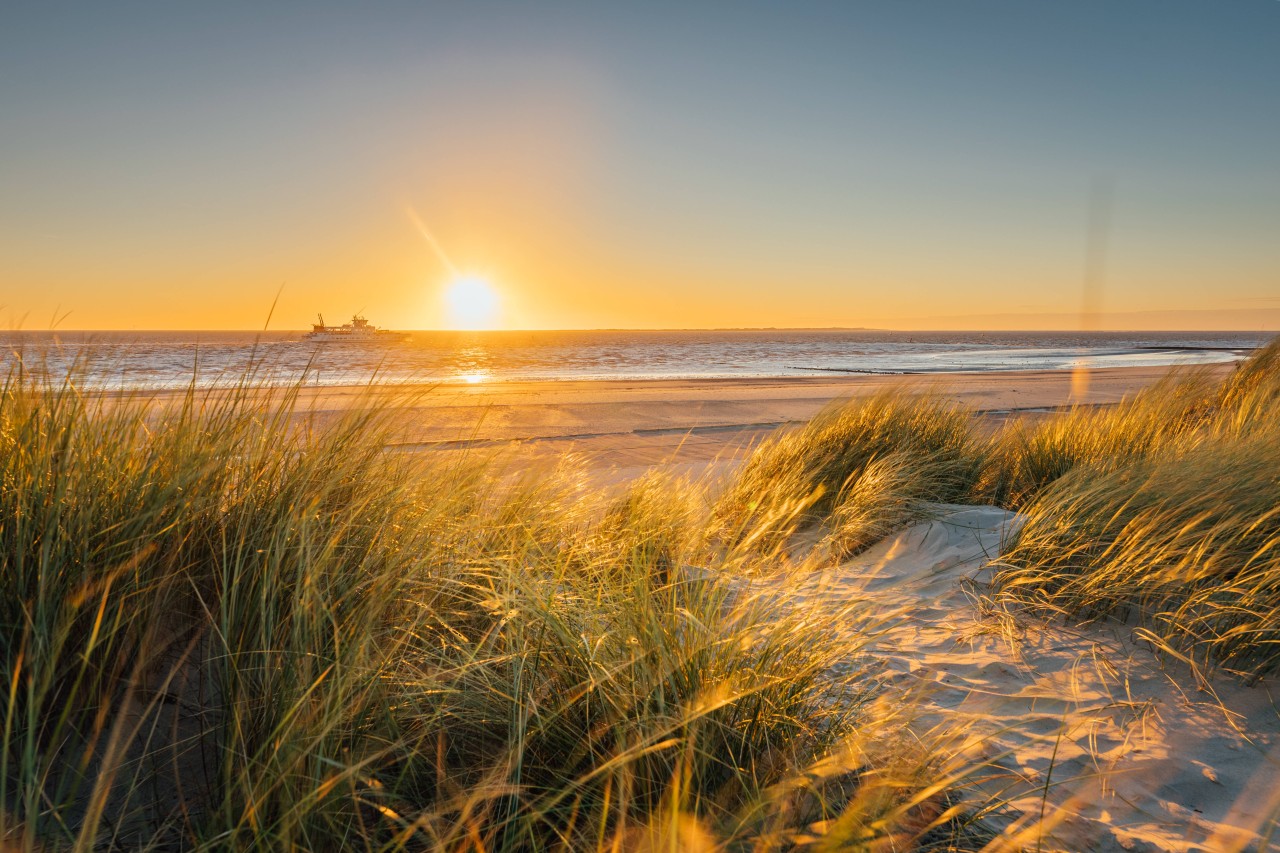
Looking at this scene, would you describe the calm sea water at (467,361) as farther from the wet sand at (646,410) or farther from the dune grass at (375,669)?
the wet sand at (646,410)

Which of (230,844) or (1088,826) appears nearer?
(230,844)

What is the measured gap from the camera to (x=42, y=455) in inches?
78.2

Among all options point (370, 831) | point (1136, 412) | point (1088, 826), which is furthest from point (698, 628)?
point (1136, 412)

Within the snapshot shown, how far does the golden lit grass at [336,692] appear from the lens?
1.54 m

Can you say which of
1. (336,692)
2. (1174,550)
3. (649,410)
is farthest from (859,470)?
(649,410)

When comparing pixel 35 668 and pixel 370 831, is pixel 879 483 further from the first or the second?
pixel 35 668

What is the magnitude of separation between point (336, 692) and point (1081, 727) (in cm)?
232

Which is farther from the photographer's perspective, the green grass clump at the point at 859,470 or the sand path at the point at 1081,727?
the green grass clump at the point at 859,470

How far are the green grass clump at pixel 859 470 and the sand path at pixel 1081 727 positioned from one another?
1.09m

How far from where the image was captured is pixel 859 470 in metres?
5.47

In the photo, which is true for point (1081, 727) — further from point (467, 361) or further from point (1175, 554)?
point (467, 361)

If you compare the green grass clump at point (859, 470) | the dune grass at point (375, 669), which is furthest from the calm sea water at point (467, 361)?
the green grass clump at point (859, 470)

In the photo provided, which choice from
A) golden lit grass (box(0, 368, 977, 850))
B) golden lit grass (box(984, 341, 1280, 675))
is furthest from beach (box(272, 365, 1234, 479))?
golden lit grass (box(984, 341, 1280, 675))

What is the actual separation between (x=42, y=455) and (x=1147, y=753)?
3394mm
